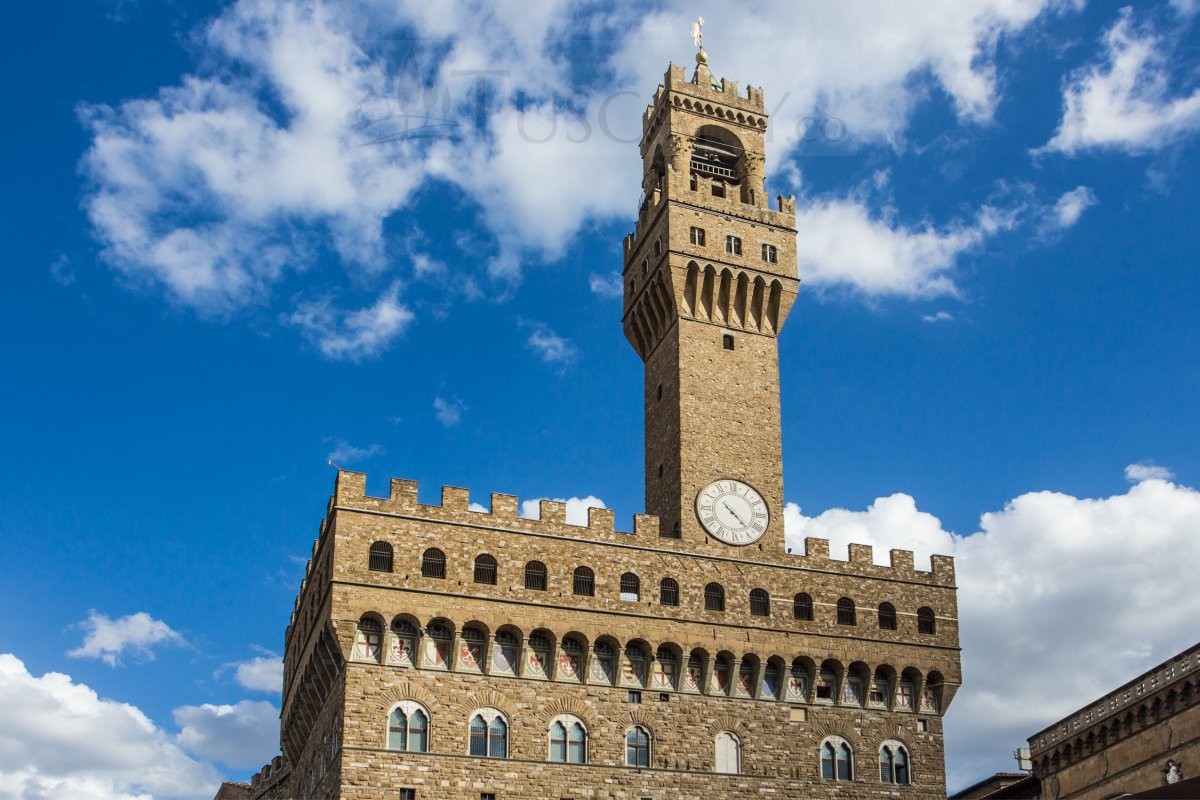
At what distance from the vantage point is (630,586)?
5362 centimetres

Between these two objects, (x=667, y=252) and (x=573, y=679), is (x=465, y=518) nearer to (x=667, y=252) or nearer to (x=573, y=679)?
(x=573, y=679)

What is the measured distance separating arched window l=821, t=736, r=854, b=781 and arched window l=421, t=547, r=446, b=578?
15.8 meters

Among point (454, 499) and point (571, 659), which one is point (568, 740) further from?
point (454, 499)

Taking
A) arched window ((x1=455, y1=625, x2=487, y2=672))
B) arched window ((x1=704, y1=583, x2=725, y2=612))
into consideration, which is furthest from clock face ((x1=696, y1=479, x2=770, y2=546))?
arched window ((x1=455, y1=625, x2=487, y2=672))

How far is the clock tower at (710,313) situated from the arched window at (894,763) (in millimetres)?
8393

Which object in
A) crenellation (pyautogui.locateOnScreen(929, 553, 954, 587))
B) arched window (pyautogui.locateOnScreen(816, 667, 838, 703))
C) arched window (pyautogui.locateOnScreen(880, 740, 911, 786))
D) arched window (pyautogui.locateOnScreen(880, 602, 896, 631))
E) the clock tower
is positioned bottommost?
arched window (pyautogui.locateOnScreen(880, 740, 911, 786))

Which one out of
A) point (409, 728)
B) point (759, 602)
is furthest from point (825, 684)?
point (409, 728)

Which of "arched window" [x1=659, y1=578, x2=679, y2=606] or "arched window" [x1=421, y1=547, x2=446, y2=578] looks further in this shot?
"arched window" [x1=659, y1=578, x2=679, y2=606]

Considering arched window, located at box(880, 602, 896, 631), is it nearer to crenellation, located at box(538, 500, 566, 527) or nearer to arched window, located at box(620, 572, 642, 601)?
arched window, located at box(620, 572, 642, 601)

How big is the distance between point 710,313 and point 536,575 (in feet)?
47.6

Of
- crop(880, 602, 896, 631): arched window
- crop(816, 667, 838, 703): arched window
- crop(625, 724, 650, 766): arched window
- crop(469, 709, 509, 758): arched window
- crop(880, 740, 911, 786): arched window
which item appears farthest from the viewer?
crop(880, 602, 896, 631): arched window

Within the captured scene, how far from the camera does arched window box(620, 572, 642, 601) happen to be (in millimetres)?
53500

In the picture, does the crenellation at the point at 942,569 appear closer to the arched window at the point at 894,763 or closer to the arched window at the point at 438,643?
the arched window at the point at 894,763

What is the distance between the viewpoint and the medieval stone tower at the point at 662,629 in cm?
4978
